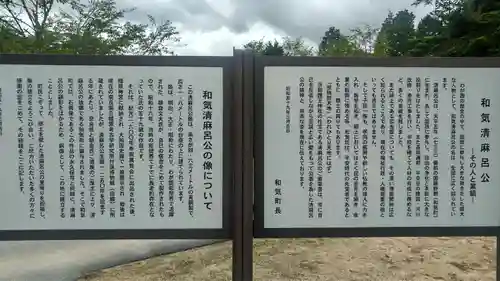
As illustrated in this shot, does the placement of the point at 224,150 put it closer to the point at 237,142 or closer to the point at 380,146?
the point at 237,142

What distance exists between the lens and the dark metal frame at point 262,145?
245 centimetres

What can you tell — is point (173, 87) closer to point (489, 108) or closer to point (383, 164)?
point (383, 164)

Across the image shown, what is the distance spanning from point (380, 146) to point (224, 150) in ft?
2.73

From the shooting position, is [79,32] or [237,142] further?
[79,32]

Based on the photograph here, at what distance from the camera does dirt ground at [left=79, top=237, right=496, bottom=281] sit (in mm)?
4191

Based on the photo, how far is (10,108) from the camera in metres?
2.41

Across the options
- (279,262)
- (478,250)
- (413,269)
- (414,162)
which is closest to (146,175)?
(414,162)

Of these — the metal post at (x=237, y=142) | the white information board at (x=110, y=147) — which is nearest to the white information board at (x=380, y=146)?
the metal post at (x=237, y=142)

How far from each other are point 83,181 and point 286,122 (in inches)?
43.2

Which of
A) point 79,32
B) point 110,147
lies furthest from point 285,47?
point 110,147

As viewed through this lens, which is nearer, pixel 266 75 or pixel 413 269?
pixel 266 75

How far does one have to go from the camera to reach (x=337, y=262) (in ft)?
15.1

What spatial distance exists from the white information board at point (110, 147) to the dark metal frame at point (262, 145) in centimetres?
20

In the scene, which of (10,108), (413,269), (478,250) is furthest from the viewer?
(478,250)
